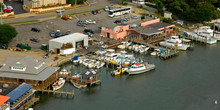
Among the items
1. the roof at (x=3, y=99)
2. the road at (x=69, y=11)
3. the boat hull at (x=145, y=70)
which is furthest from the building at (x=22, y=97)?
the road at (x=69, y=11)

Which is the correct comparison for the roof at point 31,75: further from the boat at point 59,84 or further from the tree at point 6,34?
the tree at point 6,34

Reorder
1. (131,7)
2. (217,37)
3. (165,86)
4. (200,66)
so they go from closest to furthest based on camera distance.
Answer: (165,86) → (200,66) → (217,37) → (131,7)

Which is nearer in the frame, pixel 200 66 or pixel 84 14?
pixel 200 66

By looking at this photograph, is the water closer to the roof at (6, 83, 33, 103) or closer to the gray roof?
the roof at (6, 83, 33, 103)

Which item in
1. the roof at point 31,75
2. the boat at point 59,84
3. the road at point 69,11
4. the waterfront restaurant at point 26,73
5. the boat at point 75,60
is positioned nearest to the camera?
the roof at point 31,75

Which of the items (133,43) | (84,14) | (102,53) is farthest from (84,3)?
(102,53)

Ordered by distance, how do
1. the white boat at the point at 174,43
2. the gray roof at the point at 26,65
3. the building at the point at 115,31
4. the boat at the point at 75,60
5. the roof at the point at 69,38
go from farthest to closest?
the building at the point at 115,31
the white boat at the point at 174,43
the roof at the point at 69,38
the boat at the point at 75,60
the gray roof at the point at 26,65

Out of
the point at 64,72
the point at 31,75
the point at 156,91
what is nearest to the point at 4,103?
the point at 31,75

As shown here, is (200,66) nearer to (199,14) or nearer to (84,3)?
(199,14)
